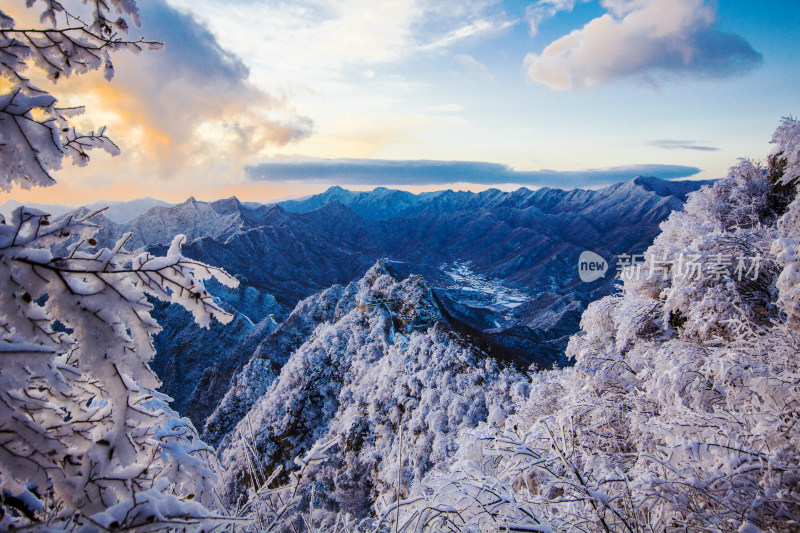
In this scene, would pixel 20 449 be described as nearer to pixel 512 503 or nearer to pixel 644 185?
pixel 512 503

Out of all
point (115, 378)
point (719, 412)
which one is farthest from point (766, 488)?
point (115, 378)

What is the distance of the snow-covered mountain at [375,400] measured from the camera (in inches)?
561

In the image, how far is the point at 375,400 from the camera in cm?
1794

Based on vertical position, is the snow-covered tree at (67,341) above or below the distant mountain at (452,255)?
above

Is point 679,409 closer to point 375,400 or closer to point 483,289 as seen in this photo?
point 375,400

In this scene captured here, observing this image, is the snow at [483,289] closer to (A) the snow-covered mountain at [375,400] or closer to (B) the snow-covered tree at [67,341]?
(A) the snow-covered mountain at [375,400]

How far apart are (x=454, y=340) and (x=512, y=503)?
16.0m

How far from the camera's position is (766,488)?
111 inches

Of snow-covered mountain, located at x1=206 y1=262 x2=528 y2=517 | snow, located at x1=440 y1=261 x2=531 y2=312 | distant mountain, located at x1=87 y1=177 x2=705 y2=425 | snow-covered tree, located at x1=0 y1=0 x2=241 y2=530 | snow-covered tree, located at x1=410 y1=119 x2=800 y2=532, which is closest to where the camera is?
snow-covered tree, located at x1=0 y1=0 x2=241 y2=530

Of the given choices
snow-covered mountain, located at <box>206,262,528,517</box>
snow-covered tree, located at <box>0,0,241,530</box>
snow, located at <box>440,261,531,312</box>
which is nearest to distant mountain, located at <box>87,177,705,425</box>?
snow, located at <box>440,261,531,312</box>

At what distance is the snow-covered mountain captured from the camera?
14.2 meters

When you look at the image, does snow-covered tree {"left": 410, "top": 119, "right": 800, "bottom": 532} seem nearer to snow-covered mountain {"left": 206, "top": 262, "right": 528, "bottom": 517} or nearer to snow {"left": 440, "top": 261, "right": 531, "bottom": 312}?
snow-covered mountain {"left": 206, "top": 262, "right": 528, "bottom": 517}

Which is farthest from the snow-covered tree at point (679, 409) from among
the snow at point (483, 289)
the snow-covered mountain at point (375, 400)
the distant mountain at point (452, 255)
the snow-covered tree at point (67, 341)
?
the snow at point (483, 289)

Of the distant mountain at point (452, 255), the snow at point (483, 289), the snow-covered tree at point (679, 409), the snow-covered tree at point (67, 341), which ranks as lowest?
the snow at point (483, 289)
